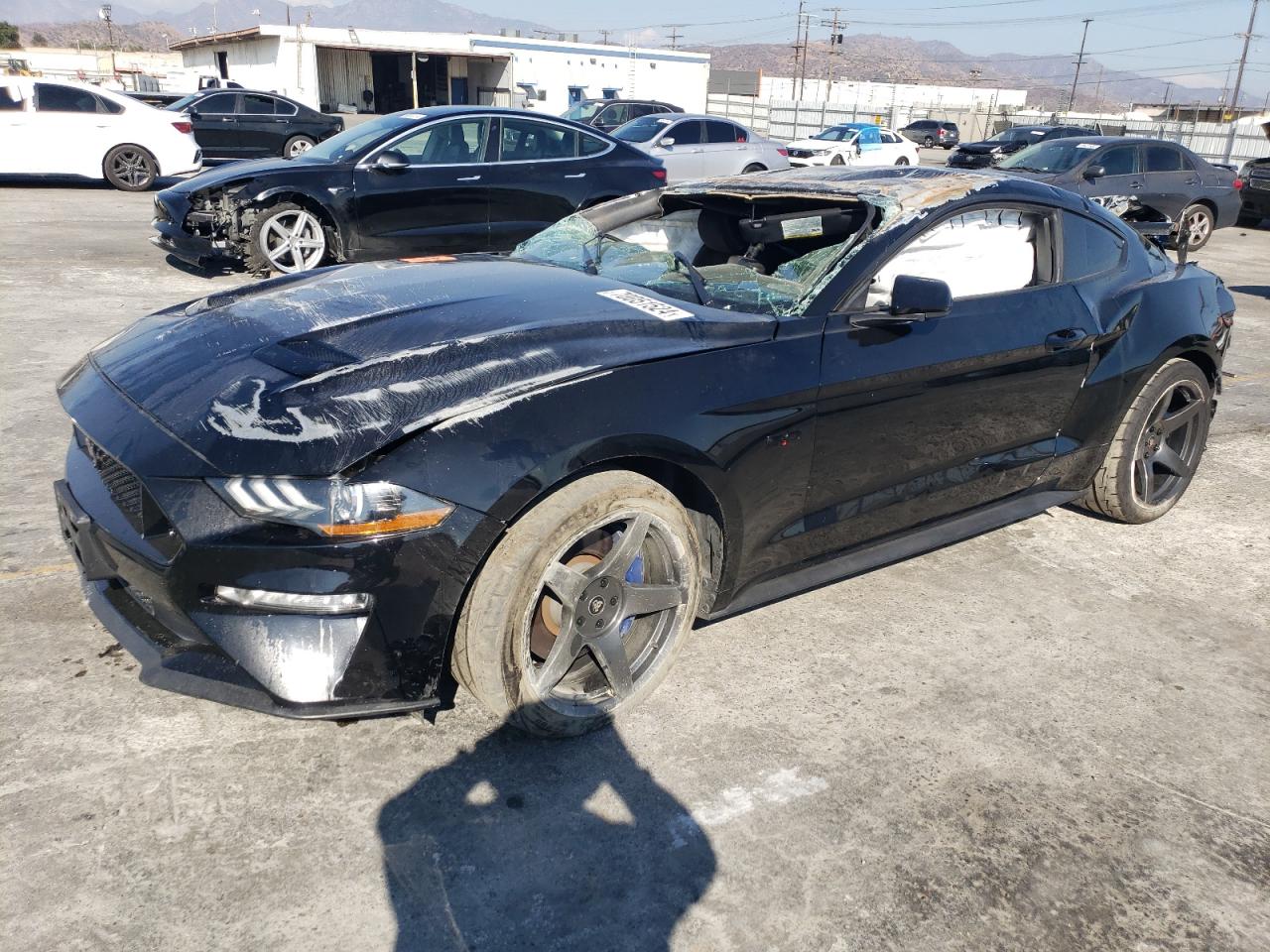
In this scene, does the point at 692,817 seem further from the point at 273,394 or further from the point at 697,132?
the point at 697,132

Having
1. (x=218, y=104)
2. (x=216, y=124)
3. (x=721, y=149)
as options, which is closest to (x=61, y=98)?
(x=216, y=124)

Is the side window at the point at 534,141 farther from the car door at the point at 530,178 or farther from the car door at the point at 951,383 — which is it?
the car door at the point at 951,383

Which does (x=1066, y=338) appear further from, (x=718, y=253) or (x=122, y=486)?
(x=122, y=486)

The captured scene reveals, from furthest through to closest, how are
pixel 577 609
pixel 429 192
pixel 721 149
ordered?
pixel 721 149
pixel 429 192
pixel 577 609

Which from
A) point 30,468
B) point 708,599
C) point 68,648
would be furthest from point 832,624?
point 30,468

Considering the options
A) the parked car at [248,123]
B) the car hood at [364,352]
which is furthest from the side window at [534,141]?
the parked car at [248,123]

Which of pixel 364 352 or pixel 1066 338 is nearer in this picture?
pixel 364 352

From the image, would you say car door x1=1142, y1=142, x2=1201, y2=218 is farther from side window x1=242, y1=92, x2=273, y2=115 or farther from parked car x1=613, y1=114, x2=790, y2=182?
side window x1=242, y1=92, x2=273, y2=115

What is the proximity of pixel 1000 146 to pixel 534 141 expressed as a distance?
16944 mm

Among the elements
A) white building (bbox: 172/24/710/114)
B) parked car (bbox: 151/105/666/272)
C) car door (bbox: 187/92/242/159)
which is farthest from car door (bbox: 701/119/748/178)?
white building (bbox: 172/24/710/114)

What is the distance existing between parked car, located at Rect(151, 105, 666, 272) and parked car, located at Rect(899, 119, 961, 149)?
4617cm

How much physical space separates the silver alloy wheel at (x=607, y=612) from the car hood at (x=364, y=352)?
0.49 metres

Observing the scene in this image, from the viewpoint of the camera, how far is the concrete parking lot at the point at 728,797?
2.18 m

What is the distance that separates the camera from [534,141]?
9297mm
